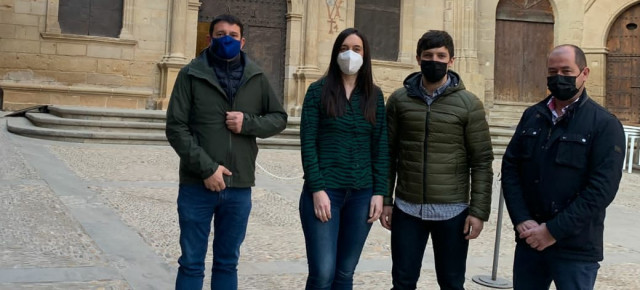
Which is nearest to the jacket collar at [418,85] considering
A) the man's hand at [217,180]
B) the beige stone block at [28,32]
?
the man's hand at [217,180]

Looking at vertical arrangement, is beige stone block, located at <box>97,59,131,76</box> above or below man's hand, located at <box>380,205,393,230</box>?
above

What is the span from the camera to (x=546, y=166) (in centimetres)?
290

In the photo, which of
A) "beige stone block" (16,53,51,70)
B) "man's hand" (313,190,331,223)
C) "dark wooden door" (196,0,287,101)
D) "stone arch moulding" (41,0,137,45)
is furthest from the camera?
"dark wooden door" (196,0,287,101)

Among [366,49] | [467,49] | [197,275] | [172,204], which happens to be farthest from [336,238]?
[467,49]

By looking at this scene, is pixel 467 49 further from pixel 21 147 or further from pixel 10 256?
pixel 10 256

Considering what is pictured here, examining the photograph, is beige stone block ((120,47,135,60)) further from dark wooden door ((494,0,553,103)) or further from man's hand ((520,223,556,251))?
man's hand ((520,223,556,251))

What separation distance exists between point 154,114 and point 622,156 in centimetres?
Result: 1188

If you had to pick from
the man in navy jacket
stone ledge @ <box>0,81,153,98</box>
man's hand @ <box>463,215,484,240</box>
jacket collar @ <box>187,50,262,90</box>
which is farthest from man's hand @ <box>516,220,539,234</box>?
stone ledge @ <box>0,81,153,98</box>

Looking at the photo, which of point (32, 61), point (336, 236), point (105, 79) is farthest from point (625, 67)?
point (336, 236)

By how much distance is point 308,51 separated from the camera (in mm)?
17125

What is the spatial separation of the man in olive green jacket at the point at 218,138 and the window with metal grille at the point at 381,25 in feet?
49.2

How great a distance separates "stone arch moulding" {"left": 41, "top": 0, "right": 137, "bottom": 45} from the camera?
14898 mm

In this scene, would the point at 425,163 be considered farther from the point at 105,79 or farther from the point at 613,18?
the point at 613,18

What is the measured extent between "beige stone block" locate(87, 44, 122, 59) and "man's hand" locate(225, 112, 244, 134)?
13.3 meters
